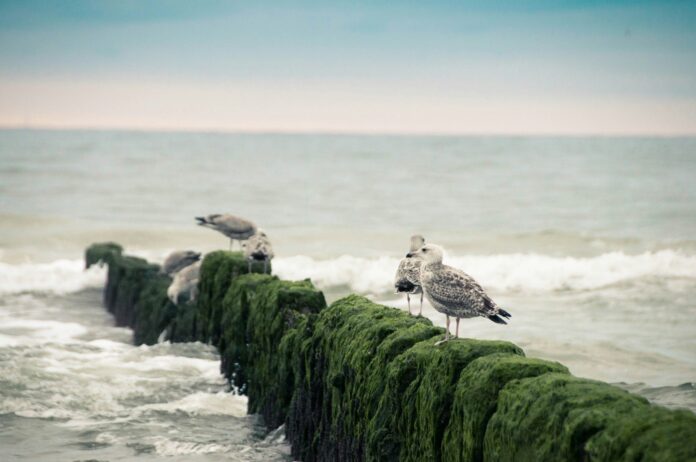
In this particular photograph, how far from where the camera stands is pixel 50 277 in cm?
2992

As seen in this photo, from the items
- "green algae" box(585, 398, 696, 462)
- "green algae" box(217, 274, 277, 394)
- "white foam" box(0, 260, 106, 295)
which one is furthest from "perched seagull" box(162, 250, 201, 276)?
"green algae" box(585, 398, 696, 462)

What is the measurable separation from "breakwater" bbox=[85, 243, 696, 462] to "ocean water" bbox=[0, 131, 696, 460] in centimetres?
82

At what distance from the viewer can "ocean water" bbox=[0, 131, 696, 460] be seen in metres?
13.7

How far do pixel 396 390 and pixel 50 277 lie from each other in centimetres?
2339

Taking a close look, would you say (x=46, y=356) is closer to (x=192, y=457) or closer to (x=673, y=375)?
(x=192, y=457)

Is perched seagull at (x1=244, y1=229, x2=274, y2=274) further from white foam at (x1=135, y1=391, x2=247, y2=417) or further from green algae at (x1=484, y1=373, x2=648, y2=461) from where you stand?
green algae at (x1=484, y1=373, x2=648, y2=461)

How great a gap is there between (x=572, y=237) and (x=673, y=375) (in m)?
25.4

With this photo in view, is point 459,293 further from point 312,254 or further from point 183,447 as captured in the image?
point 312,254

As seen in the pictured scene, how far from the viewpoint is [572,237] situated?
41.8 metres

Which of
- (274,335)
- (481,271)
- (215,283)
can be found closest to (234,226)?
(215,283)

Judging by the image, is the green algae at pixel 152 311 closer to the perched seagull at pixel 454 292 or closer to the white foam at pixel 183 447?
the white foam at pixel 183 447

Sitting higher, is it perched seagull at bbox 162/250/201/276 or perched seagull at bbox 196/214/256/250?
perched seagull at bbox 196/214/256/250

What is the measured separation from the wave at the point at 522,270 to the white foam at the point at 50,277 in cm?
600

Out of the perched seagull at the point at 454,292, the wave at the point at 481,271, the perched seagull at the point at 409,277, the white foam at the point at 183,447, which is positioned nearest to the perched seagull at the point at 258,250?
the white foam at the point at 183,447
